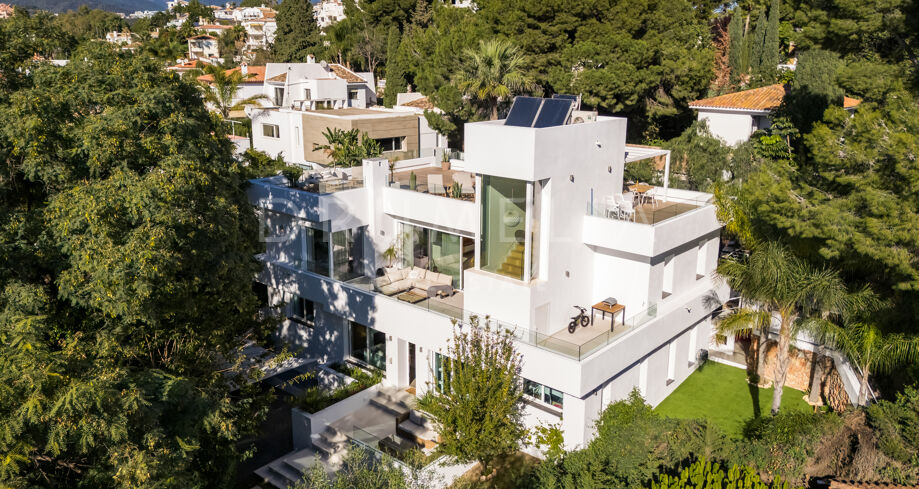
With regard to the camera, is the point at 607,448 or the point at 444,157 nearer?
the point at 607,448

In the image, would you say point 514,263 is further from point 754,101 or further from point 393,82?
point 393,82

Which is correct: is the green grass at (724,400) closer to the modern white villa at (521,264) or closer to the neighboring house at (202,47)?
the modern white villa at (521,264)

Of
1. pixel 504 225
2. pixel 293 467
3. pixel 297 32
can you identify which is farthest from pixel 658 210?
pixel 297 32

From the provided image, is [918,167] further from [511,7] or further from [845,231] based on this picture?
[511,7]

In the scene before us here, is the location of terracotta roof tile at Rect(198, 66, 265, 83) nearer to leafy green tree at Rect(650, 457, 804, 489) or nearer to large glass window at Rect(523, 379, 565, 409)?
large glass window at Rect(523, 379, 565, 409)

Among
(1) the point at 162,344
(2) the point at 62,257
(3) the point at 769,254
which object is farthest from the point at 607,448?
(2) the point at 62,257

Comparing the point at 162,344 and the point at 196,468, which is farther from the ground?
the point at 162,344

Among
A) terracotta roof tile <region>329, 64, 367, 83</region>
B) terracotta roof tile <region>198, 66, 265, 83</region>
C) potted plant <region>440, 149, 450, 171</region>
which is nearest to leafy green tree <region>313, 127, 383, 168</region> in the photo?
potted plant <region>440, 149, 450, 171</region>

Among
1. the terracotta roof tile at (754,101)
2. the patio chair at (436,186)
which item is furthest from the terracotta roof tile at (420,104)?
the patio chair at (436,186)

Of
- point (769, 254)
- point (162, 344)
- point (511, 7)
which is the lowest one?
point (162, 344)
